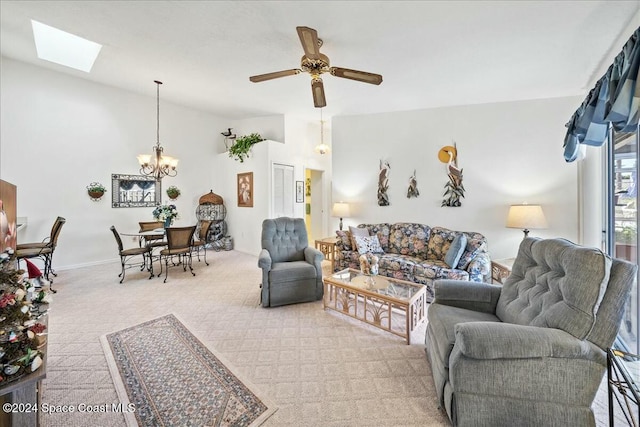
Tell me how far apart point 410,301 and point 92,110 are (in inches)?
251

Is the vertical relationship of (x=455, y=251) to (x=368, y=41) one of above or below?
below

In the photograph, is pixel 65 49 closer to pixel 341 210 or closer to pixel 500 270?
pixel 341 210

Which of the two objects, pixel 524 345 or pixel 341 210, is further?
pixel 341 210

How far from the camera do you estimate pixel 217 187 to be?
664cm

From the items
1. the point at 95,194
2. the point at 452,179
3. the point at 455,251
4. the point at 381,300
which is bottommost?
the point at 381,300

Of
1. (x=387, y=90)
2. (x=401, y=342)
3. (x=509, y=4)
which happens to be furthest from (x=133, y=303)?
(x=509, y=4)

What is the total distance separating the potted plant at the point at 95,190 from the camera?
477cm

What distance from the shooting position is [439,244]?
144 inches

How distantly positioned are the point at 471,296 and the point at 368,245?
2060 mm

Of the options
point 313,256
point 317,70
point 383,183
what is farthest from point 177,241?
point 383,183

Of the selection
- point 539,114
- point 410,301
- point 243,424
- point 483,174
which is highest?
point 539,114

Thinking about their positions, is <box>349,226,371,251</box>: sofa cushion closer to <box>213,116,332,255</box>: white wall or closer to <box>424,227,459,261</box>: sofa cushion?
<box>424,227,459,261</box>: sofa cushion

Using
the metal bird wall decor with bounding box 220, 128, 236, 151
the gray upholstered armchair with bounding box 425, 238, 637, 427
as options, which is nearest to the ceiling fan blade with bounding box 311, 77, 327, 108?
the gray upholstered armchair with bounding box 425, 238, 637, 427

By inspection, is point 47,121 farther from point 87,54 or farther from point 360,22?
point 360,22
